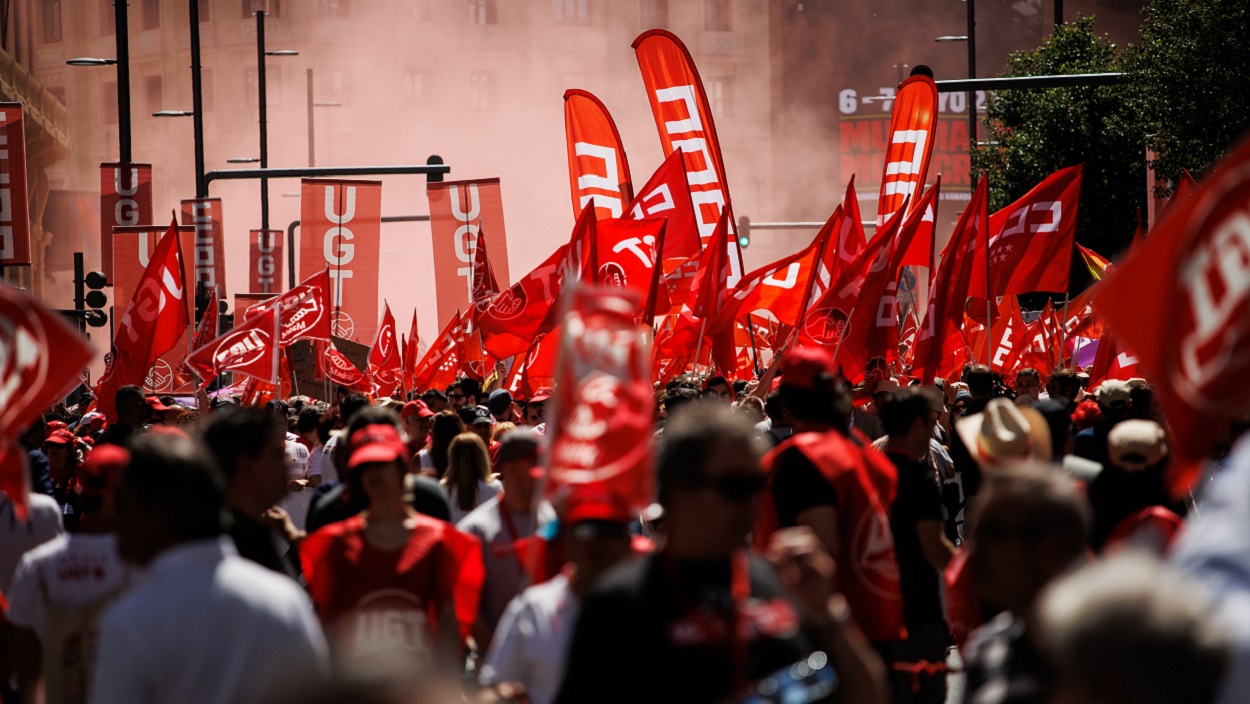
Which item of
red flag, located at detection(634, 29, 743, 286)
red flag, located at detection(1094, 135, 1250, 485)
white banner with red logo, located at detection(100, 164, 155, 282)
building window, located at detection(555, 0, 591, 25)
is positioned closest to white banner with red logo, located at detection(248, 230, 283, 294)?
white banner with red logo, located at detection(100, 164, 155, 282)

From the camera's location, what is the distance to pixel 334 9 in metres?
70.5

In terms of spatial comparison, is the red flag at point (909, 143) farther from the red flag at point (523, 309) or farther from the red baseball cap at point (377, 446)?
the red baseball cap at point (377, 446)

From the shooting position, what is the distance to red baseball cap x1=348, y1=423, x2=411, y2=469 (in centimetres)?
568

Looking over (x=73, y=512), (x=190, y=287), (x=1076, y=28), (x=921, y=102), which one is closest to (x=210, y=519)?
(x=73, y=512)

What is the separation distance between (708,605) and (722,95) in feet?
238

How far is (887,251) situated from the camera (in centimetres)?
1416

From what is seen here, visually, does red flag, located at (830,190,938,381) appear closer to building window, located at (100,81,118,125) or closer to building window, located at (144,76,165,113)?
building window, located at (100,81,118,125)

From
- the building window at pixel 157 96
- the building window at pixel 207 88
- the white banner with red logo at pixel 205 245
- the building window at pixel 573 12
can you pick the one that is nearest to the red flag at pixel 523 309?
the white banner with red logo at pixel 205 245

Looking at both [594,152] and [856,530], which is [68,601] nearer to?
[856,530]

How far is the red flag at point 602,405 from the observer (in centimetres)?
415

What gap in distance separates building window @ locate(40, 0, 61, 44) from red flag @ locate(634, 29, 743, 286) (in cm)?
5283

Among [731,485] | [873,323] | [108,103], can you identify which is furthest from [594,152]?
[108,103]

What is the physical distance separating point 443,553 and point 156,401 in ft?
24.5

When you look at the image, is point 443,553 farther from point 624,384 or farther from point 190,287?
point 190,287
